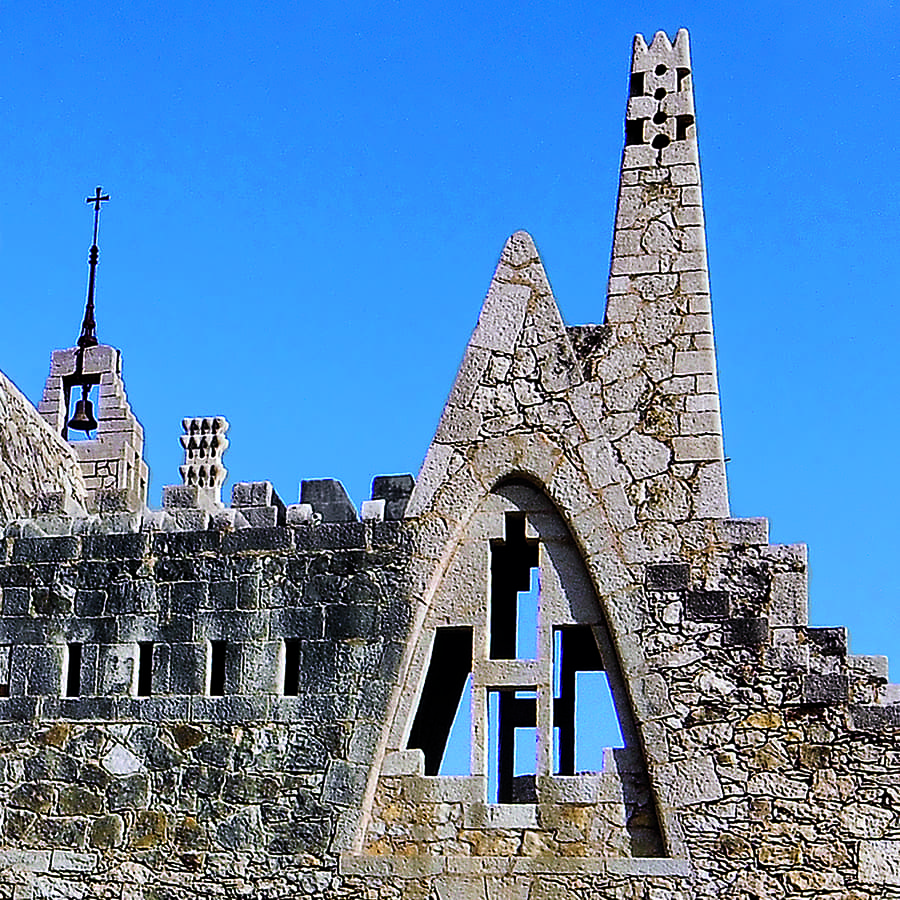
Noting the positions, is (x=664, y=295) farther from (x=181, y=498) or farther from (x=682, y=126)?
(x=181, y=498)

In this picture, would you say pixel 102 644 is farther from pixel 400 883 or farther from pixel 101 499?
pixel 400 883

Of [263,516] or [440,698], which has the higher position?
[263,516]

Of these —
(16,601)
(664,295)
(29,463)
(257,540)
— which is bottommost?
(16,601)

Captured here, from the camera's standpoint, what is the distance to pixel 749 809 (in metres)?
13.1

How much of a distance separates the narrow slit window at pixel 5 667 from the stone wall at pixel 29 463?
1.28 m

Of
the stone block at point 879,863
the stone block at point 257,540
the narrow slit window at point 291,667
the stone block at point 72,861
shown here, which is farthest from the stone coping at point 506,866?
the stone block at point 257,540

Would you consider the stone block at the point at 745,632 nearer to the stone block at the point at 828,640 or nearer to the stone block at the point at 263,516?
the stone block at the point at 828,640

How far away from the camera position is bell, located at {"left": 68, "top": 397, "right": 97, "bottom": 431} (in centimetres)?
2023

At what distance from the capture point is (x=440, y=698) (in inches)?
619

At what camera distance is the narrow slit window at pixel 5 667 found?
48.9 ft

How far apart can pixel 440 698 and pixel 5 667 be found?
3651 millimetres

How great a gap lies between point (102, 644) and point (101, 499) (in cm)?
135

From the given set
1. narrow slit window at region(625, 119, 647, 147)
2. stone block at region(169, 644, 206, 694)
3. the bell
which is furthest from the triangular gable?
the bell

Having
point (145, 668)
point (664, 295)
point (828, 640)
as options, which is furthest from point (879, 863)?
point (145, 668)
